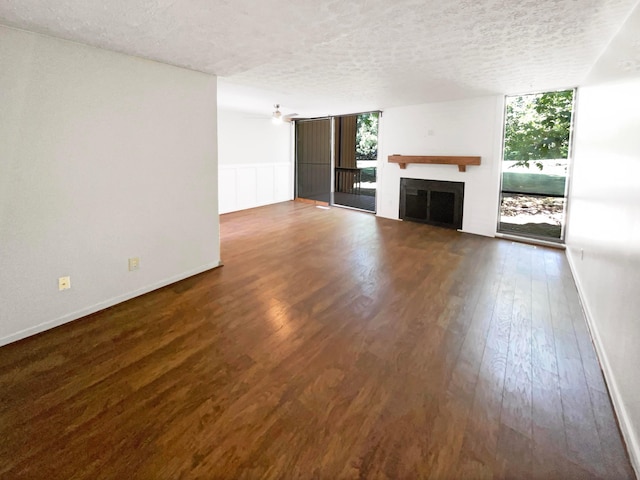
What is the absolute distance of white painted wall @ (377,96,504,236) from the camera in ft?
17.6

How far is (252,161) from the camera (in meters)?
8.02

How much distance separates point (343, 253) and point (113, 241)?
2.76 meters

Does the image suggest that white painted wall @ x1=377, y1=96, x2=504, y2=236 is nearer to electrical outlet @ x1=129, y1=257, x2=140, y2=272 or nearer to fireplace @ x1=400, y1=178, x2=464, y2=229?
fireplace @ x1=400, y1=178, x2=464, y2=229

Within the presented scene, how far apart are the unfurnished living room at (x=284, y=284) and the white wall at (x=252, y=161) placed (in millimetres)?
2861

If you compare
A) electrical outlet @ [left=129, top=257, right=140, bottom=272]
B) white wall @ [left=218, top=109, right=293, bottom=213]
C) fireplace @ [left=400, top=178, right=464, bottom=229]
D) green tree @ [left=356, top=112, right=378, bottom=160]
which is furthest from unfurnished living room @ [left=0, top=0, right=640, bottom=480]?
green tree @ [left=356, top=112, right=378, bottom=160]

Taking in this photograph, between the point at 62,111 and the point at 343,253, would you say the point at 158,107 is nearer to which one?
the point at 62,111

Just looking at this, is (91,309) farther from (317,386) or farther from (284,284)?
(317,386)

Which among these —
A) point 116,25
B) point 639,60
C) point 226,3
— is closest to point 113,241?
point 116,25

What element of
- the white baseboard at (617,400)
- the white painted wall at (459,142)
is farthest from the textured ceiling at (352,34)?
the white baseboard at (617,400)

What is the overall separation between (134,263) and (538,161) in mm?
5774

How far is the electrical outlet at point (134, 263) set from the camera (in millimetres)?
3133

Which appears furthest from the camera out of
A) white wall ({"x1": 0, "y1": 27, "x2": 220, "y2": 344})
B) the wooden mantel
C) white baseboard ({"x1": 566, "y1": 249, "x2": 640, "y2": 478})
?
the wooden mantel

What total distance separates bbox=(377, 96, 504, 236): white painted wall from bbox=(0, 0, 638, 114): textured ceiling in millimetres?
1225

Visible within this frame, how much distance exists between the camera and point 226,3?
6.59 feet
